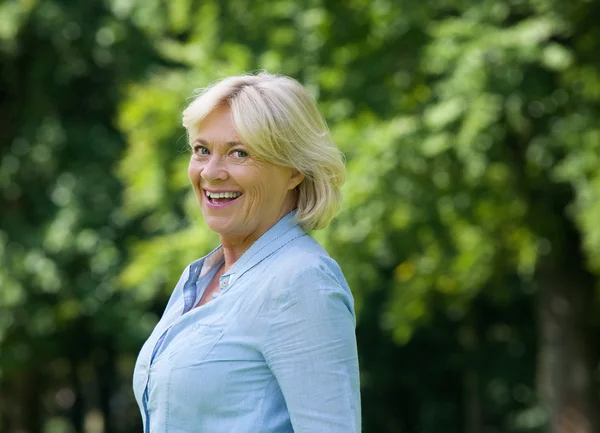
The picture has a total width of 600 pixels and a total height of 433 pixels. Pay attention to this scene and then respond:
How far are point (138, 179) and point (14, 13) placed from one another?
13.4ft

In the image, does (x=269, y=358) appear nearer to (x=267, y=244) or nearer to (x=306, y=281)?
(x=306, y=281)

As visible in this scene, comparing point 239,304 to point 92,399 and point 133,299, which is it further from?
point 92,399

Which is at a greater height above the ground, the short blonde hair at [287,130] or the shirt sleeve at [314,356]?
the short blonde hair at [287,130]

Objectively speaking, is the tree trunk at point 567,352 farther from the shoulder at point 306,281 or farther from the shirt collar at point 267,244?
the shoulder at point 306,281

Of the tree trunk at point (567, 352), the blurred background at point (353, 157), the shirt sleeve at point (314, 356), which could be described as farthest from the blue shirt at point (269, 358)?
the tree trunk at point (567, 352)

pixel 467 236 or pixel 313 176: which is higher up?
pixel 313 176

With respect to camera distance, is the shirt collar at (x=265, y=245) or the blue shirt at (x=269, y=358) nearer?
the blue shirt at (x=269, y=358)

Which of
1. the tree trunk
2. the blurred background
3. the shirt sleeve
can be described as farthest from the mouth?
the tree trunk

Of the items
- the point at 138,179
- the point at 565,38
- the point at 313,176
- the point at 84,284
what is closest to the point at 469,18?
the point at 565,38

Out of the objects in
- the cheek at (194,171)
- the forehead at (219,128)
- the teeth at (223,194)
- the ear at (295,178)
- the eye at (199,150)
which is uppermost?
the forehead at (219,128)

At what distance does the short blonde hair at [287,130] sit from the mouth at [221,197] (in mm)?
104

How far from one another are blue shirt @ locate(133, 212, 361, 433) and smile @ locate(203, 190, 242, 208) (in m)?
0.16

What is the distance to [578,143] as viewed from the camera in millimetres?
9492

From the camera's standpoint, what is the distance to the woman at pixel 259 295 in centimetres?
201
